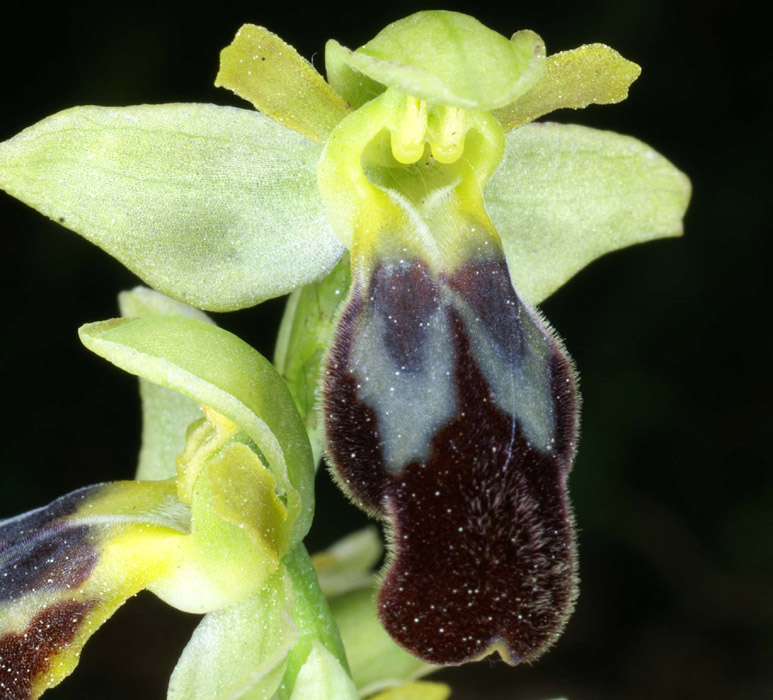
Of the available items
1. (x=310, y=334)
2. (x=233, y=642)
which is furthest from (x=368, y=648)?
(x=310, y=334)

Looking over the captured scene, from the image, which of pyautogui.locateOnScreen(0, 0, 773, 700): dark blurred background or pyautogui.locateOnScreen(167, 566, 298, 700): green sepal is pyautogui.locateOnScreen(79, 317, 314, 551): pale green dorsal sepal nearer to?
pyautogui.locateOnScreen(167, 566, 298, 700): green sepal

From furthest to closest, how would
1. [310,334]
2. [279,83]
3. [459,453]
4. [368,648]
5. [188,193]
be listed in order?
[368,648] < [310,334] < [188,193] < [279,83] < [459,453]

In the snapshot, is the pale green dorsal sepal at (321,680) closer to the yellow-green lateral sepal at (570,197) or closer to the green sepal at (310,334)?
the green sepal at (310,334)

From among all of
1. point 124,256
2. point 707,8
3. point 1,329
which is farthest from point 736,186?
point 124,256

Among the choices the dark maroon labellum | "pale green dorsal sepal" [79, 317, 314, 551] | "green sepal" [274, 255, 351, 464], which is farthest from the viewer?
"green sepal" [274, 255, 351, 464]

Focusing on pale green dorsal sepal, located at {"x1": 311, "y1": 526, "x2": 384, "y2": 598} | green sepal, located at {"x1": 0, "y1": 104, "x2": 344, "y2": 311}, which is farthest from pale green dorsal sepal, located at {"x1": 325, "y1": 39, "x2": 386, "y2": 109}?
pale green dorsal sepal, located at {"x1": 311, "y1": 526, "x2": 384, "y2": 598}

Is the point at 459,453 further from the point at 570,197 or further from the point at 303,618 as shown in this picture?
the point at 570,197
